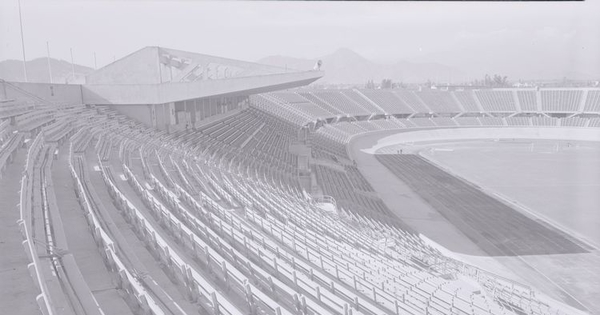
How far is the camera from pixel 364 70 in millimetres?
156125

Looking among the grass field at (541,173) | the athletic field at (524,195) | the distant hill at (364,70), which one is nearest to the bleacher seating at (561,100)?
the athletic field at (524,195)

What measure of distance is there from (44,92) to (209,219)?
947cm

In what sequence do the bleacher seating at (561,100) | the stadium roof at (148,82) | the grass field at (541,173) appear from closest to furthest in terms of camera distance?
1. the stadium roof at (148,82)
2. the grass field at (541,173)
3. the bleacher seating at (561,100)

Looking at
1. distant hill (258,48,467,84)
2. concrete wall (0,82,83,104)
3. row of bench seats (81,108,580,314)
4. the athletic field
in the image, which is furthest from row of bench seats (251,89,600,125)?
distant hill (258,48,467,84)

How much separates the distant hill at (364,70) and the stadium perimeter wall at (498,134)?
275ft

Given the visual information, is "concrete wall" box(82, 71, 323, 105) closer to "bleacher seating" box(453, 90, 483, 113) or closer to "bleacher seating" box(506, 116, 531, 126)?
"bleacher seating" box(506, 116, 531, 126)

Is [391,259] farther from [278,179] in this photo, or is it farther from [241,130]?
[241,130]

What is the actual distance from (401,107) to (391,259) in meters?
37.0

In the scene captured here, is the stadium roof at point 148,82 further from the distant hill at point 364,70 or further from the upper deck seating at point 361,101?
the distant hill at point 364,70

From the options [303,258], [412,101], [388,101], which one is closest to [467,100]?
[412,101]

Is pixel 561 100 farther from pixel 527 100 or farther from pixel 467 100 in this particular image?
pixel 467 100

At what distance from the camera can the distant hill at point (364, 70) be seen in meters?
145

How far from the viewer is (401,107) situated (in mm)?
A: 43594

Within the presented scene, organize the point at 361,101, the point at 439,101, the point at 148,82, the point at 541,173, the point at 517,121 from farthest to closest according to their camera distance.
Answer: the point at 439,101 < the point at 361,101 < the point at 517,121 < the point at 541,173 < the point at 148,82
